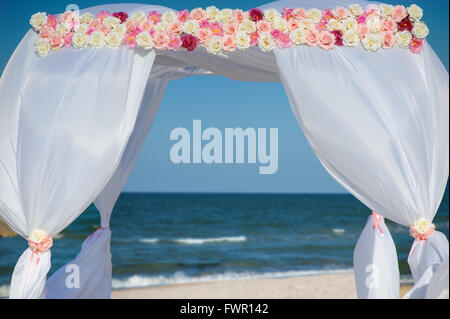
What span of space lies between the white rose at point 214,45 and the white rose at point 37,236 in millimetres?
1321

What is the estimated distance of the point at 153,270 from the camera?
9.34 m

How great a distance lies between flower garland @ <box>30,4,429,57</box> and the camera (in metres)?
2.87

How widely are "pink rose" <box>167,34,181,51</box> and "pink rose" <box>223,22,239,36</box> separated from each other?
26 centimetres

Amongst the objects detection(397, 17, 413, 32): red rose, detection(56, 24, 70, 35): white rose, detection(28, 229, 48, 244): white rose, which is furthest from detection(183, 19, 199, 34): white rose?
detection(28, 229, 48, 244): white rose

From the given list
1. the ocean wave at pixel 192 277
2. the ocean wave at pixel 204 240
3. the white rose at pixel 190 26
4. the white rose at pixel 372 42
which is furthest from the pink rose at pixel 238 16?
the ocean wave at pixel 204 240

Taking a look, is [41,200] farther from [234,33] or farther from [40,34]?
[234,33]

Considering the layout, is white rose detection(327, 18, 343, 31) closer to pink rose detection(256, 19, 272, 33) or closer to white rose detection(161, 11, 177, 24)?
pink rose detection(256, 19, 272, 33)

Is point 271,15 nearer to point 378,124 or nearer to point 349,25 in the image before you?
point 349,25

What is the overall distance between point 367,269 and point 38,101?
2.23m

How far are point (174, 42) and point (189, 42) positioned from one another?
0.27 ft

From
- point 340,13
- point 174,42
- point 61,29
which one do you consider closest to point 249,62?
point 174,42

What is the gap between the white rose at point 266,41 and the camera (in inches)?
113

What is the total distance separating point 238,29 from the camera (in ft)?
9.61

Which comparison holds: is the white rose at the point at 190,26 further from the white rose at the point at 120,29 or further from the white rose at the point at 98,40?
the white rose at the point at 98,40
